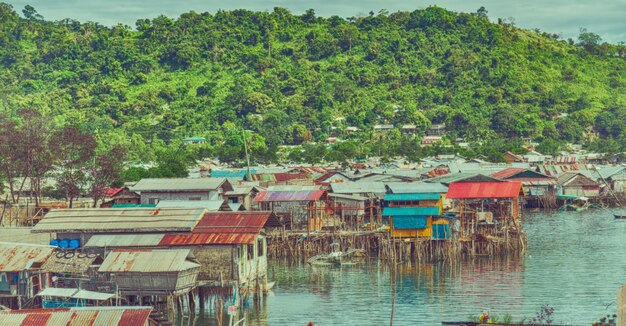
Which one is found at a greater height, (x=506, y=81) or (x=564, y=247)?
(x=506, y=81)

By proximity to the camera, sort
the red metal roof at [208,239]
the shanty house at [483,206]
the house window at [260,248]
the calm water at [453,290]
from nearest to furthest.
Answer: the red metal roof at [208,239] → the calm water at [453,290] → the house window at [260,248] → the shanty house at [483,206]

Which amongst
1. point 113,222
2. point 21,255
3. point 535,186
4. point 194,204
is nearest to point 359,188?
point 194,204

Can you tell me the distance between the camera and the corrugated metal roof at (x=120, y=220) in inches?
1457

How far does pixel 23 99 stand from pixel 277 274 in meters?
87.3

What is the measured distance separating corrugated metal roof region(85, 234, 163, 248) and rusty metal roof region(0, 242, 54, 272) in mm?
1671

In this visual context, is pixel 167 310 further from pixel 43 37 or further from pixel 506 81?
pixel 43 37

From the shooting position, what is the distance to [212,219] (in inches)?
1469

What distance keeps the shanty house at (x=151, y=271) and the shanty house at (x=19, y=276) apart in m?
2.22

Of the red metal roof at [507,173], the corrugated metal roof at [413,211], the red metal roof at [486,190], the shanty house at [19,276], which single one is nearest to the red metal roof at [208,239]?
the shanty house at [19,276]

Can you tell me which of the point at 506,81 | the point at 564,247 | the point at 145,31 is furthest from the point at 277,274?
the point at 145,31

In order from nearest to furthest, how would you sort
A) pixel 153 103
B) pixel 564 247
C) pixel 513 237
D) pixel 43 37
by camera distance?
1. pixel 513 237
2. pixel 564 247
3. pixel 153 103
4. pixel 43 37

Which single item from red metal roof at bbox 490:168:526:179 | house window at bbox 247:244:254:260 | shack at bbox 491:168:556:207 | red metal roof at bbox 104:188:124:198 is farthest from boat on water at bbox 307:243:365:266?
shack at bbox 491:168:556:207

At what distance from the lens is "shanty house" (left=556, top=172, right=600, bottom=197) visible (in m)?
82.1

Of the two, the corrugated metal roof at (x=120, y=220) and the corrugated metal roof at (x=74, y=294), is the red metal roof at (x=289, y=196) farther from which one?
the corrugated metal roof at (x=74, y=294)
